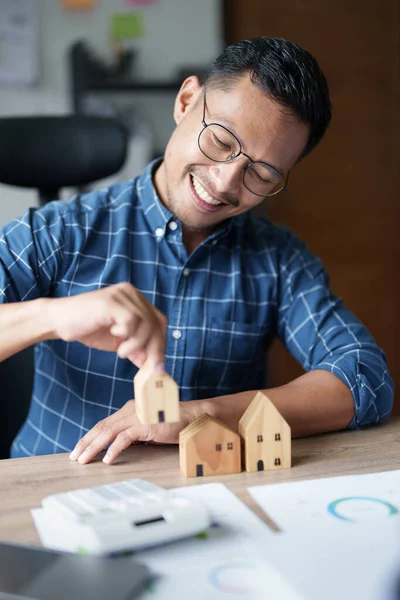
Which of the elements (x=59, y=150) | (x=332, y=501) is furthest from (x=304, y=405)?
(x=59, y=150)

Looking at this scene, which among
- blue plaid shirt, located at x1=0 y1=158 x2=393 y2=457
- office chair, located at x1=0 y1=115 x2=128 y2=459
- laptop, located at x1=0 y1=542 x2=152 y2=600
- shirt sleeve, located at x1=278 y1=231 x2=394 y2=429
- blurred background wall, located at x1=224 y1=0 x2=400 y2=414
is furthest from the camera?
blurred background wall, located at x1=224 y1=0 x2=400 y2=414

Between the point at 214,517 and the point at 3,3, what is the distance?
243cm

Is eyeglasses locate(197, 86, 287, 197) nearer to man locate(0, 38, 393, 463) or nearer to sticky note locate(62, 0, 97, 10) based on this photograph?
man locate(0, 38, 393, 463)

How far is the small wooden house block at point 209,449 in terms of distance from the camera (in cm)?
92

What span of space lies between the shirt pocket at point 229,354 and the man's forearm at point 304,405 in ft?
0.80

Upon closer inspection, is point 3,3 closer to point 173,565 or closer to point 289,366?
point 289,366

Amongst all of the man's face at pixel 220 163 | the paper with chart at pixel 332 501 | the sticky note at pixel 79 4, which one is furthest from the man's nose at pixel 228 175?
the sticky note at pixel 79 4

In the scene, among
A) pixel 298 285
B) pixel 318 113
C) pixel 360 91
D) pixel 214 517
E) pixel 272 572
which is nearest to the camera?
pixel 272 572

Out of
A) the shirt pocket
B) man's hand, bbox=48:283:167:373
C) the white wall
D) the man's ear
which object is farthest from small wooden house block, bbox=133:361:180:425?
the white wall

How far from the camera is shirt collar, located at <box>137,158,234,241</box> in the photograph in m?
1.37

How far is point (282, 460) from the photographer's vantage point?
96cm

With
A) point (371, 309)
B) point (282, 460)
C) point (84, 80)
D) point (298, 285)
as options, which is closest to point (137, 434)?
point (282, 460)

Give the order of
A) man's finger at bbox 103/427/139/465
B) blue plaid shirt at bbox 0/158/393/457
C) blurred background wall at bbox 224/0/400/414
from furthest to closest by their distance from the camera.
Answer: blurred background wall at bbox 224/0/400/414, blue plaid shirt at bbox 0/158/393/457, man's finger at bbox 103/427/139/465

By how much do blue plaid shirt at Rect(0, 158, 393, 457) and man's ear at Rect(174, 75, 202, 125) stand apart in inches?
5.6
